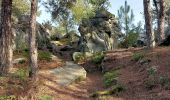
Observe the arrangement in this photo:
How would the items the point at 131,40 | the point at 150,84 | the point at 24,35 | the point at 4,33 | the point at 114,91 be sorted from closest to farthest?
the point at 150,84
the point at 114,91
the point at 4,33
the point at 24,35
the point at 131,40

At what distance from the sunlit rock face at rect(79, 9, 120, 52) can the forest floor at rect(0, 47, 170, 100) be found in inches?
457

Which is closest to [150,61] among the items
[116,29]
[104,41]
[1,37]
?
[1,37]

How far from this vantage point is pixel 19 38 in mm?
31422

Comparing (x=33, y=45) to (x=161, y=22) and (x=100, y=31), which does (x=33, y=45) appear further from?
(x=100, y=31)

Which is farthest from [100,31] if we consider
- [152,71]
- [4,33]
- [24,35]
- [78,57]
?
[4,33]

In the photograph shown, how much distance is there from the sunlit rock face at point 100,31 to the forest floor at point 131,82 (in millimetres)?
11609

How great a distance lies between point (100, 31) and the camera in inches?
1588

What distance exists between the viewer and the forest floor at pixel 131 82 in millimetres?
15102

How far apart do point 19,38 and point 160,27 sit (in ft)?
42.2

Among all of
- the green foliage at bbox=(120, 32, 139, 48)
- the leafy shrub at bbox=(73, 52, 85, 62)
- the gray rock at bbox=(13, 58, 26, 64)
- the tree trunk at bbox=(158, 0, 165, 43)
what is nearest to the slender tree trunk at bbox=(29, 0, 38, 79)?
the gray rock at bbox=(13, 58, 26, 64)

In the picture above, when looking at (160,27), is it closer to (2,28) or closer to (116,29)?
(116,29)

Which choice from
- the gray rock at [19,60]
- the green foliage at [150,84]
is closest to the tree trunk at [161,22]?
the gray rock at [19,60]

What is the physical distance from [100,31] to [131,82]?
909 inches

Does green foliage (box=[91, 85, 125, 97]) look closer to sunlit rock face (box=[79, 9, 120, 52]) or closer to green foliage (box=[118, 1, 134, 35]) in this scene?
sunlit rock face (box=[79, 9, 120, 52])
